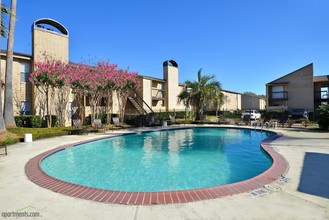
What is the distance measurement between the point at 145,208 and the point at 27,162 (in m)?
5.60

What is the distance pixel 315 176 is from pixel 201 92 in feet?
68.3

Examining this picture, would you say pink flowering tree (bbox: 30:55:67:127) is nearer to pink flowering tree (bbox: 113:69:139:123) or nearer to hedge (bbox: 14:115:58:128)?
hedge (bbox: 14:115:58:128)

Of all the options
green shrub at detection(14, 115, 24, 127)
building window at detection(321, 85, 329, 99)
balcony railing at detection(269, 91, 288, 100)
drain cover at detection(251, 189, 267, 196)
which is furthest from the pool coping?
building window at detection(321, 85, 329, 99)

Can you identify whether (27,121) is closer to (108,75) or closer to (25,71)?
(25,71)

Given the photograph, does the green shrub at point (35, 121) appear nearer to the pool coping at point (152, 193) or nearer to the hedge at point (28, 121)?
the hedge at point (28, 121)

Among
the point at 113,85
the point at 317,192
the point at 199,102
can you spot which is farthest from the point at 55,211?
the point at 199,102

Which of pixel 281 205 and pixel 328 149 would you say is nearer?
pixel 281 205

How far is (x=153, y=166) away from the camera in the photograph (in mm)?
7809

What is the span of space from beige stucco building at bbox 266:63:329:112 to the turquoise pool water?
28.0 meters

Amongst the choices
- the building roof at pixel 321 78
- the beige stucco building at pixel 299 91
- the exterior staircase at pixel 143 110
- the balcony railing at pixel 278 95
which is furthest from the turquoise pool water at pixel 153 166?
the building roof at pixel 321 78

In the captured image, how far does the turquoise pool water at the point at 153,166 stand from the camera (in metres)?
6.14

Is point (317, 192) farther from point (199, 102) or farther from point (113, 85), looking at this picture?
point (199, 102)

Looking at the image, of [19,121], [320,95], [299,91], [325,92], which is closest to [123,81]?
[19,121]

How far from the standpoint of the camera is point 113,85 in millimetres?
20016
